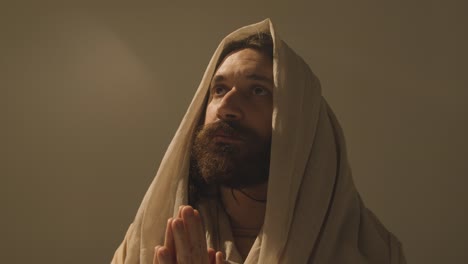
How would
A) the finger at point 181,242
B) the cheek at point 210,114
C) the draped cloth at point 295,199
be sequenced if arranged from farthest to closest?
the cheek at point 210,114 → the draped cloth at point 295,199 → the finger at point 181,242

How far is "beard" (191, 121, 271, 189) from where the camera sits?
2.43 ft

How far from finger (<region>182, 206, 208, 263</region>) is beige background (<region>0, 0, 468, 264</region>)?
684 millimetres

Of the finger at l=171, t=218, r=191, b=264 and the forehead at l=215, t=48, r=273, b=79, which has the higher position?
the forehead at l=215, t=48, r=273, b=79

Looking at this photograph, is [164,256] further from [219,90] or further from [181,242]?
[219,90]

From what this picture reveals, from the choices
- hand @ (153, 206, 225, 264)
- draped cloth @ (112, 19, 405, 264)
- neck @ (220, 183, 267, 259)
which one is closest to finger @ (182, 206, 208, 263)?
hand @ (153, 206, 225, 264)

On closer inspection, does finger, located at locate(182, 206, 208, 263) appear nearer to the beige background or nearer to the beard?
the beard

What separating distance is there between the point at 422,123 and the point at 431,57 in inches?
7.2

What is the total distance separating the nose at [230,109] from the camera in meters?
0.76

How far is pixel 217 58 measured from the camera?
34.6 inches

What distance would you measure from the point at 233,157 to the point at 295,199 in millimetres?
133

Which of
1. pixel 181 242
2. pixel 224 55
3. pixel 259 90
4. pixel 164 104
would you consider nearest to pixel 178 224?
pixel 181 242

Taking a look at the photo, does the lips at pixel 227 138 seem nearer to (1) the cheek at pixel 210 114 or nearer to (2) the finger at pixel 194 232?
(1) the cheek at pixel 210 114

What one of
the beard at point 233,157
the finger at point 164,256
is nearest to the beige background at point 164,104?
the beard at point 233,157

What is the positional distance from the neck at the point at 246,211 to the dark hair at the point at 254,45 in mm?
276
